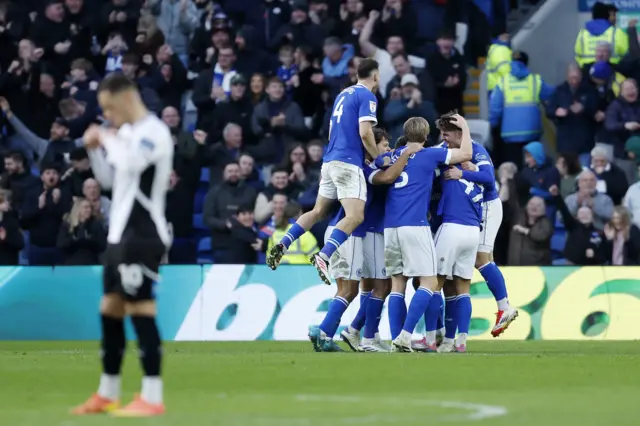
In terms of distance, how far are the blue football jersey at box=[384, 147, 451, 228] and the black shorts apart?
20.1 ft

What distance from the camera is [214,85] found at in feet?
78.2

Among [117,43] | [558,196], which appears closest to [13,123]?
[117,43]

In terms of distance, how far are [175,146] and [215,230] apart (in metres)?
1.71

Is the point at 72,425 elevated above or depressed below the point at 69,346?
above

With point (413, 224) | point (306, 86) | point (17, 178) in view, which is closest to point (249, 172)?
point (306, 86)

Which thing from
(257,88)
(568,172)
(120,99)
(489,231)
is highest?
(257,88)

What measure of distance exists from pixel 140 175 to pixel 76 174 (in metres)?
13.5

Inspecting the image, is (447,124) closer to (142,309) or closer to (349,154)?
(349,154)

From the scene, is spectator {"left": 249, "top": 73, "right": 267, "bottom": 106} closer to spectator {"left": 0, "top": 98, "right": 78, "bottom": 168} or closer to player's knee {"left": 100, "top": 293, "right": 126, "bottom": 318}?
spectator {"left": 0, "top": 98, "right": 78, "bottom": 168}

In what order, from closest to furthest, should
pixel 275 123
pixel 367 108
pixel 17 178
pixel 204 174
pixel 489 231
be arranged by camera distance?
pixel 367 108 → pixel 489 231 → pixel 17 178 → pixel 275 123 → pixel 204 174

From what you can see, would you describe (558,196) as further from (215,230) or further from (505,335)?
(215,230)

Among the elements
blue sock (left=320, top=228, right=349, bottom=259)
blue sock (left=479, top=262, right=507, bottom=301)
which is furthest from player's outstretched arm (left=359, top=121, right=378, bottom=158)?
blue sock (left=479, top=262, right=507, bottom=301)

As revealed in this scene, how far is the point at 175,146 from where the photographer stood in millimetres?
22547

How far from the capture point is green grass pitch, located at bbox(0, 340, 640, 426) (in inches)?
340
